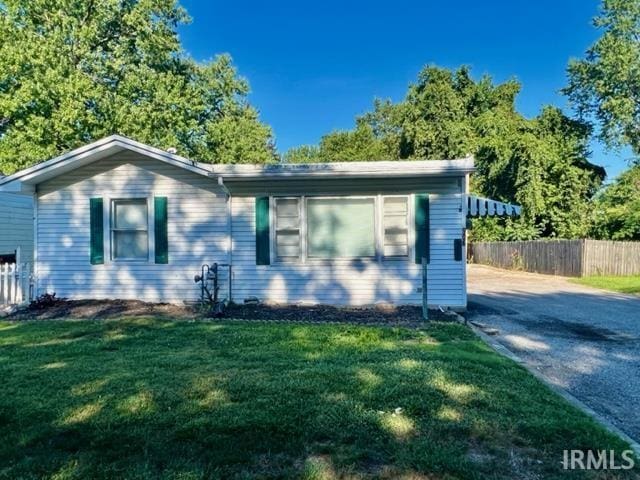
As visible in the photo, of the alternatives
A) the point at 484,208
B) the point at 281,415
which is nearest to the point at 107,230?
the point at 484,208

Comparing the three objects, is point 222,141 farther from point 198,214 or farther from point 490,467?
point 490,467

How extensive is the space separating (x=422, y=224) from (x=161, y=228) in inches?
204

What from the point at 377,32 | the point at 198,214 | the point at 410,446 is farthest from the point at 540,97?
the point at 410,446

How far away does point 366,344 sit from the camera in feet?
20.7

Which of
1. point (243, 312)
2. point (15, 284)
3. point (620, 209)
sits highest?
point (620, 209)

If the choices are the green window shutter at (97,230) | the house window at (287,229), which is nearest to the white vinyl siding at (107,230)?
the green window shutter at (97,230)

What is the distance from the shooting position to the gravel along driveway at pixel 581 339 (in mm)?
4625

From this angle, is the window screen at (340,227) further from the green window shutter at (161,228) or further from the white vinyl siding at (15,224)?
the white vinyl siding at (15,224)

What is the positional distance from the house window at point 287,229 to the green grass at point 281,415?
432 cm

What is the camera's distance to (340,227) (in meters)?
10.1

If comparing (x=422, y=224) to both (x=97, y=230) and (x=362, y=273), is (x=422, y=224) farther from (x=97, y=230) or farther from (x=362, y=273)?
(x=97, y=230)

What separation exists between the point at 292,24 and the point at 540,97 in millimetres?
16623

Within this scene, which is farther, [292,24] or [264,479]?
[292,24]

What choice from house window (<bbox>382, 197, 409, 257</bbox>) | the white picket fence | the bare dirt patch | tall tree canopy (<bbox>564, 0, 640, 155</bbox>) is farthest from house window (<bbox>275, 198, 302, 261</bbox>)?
tall tree canopy (<bbox>564, 0, 640, 155</bbox>)
